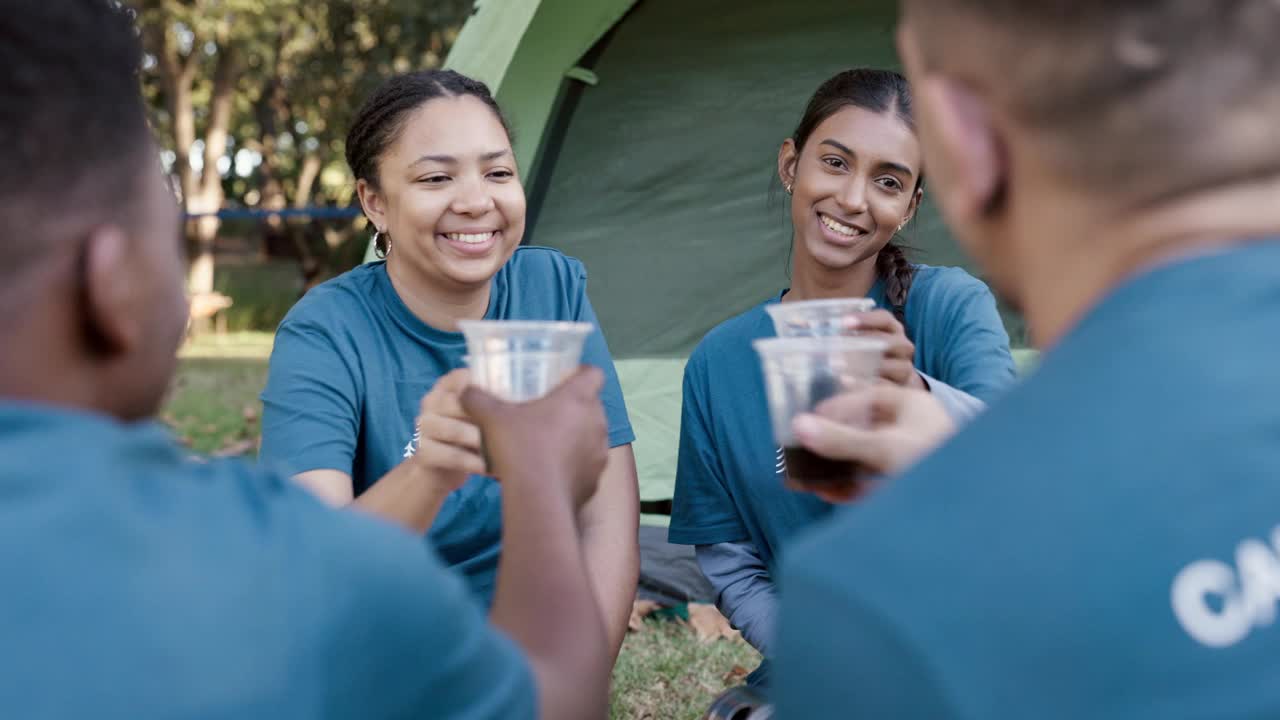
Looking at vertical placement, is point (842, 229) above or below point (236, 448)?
above

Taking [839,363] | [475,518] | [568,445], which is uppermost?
[839,363]

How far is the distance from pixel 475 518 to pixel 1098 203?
171 cm

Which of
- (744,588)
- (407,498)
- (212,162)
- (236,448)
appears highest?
(407,498)

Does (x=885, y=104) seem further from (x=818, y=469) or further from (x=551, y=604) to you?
(x=551, y=604)

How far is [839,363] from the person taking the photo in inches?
64.6

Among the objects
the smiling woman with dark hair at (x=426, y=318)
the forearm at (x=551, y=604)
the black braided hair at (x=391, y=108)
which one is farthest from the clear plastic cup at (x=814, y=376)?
the black braided hair at (x=391, y=108)

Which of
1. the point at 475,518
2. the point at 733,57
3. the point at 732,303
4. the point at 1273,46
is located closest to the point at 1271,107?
the point at 1273,46

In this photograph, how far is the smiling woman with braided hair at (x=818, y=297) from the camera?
253 centimetres

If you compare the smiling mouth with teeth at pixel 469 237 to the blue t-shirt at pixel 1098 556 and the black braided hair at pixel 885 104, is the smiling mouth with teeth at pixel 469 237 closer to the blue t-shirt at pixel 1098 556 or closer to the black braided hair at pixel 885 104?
the black braided hair at pixel 885 104

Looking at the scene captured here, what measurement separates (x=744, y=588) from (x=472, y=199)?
102 cm

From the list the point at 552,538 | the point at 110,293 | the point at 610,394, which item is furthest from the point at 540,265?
the point at 110,293

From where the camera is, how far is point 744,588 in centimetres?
259

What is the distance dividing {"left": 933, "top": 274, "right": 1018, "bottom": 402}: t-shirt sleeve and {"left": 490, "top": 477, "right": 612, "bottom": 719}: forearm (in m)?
1.31

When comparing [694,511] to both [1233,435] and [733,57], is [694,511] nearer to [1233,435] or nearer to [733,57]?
[1233,435]
